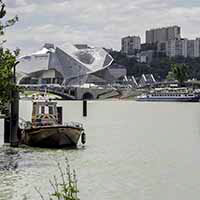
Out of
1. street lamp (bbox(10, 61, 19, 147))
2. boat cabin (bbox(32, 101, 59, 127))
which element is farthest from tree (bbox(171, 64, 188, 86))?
street lamp (bbox(10, 61, 19, 147))

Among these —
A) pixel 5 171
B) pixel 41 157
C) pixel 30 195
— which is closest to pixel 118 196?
pixel 30 195

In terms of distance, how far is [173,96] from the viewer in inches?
5782

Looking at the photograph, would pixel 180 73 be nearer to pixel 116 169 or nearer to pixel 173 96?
pixel 173 96

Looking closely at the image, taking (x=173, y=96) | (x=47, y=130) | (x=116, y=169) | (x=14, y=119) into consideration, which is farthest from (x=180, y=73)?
(x=116, y=169)

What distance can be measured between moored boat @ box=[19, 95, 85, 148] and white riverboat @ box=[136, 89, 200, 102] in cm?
10746

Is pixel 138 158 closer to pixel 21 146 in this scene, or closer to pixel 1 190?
pixel 21 146

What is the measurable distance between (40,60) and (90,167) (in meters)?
172

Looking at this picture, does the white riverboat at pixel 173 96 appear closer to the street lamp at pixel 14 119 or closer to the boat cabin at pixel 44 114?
the boat cabin at pixel 44 114

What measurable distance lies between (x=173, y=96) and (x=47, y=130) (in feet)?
381

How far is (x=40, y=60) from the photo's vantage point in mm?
196625

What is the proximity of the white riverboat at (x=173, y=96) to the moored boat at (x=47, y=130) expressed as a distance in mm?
107464

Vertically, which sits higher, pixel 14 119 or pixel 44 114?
pixel 44 114

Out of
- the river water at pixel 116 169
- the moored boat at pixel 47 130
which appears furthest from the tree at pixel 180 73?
the moored boat at pixel 47 130

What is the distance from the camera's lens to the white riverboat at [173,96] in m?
141
